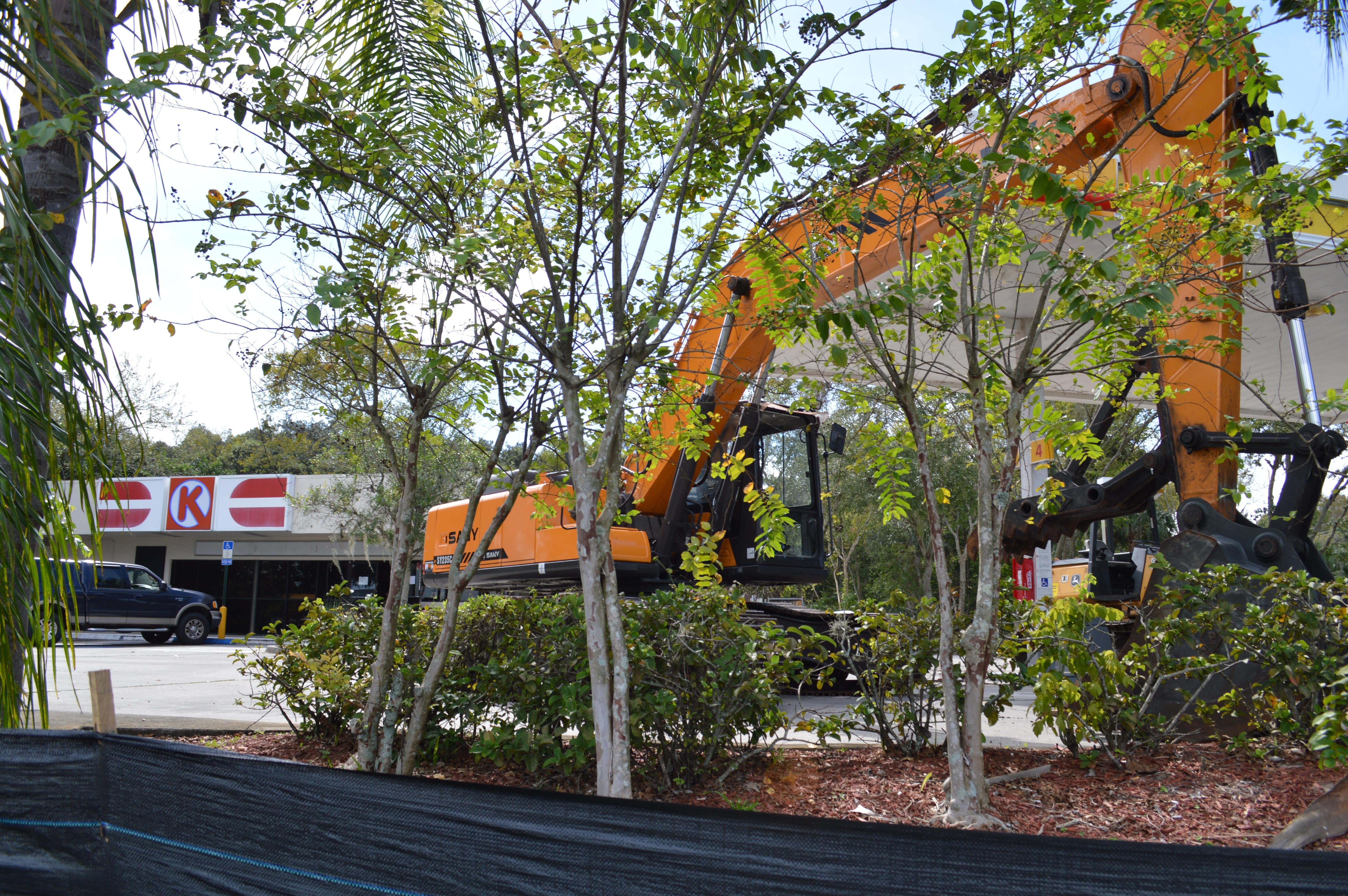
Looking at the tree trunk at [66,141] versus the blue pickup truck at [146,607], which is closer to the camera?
the tree trunk at [66,141]

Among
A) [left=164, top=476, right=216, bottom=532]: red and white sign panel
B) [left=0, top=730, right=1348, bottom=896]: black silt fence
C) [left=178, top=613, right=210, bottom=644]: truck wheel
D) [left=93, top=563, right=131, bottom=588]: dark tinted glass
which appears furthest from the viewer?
[left=164, top=476, right=216, bottom=532]: red and white sign panel

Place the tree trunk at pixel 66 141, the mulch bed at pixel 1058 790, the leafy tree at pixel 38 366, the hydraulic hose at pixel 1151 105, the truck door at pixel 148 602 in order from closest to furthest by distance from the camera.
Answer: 1. the leafy tree at pixel 38 366
2. the tree trunk at pixel 66 141
3. the mulch bed at pixel 1058 790
4. the hydraulic hose at pixel 1151 105
5. the truck door at pixel 148 602

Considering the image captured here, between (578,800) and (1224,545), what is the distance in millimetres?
5518

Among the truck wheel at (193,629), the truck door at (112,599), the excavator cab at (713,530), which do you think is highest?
the excavator cab at (713,530)

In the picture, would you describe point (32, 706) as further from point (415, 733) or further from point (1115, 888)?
point (1115, 888)

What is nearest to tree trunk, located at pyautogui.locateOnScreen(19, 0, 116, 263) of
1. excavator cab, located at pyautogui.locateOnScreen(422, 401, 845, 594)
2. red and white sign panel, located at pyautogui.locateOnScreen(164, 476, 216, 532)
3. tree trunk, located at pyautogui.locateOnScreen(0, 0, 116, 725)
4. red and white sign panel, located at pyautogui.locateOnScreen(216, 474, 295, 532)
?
tree trunk, located at pyautogui.locateOnScreen(0, 0, 116, 725)

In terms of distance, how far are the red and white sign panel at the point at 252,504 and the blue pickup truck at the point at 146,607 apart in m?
3.34

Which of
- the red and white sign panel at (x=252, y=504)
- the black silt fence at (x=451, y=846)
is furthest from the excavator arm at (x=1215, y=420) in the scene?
the red and white sign panel at (x=252, y=504)

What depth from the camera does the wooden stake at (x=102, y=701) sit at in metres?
4.66

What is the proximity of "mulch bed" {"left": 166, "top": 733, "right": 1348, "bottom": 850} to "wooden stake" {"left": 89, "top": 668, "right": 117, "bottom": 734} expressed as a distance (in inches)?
62.7

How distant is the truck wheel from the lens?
22.6 metres

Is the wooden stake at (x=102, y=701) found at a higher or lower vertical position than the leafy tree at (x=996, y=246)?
lower

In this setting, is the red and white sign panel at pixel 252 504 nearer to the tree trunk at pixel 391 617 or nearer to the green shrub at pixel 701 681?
the tree trunk at pixel 391 617

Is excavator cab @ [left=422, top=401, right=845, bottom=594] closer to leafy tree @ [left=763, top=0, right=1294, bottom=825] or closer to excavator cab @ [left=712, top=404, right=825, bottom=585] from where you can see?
excavator cab @ [left=712, top=404, right=825, bottom=585]
